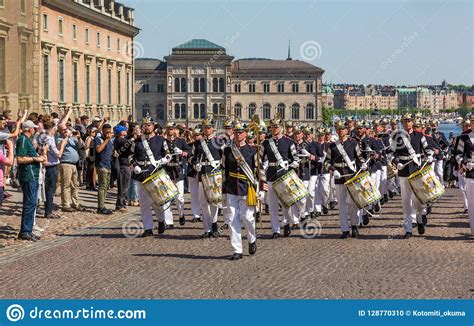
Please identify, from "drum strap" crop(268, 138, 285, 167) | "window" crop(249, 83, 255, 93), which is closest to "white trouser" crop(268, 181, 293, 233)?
"drum strap" crop(268, 138, 285, 167)

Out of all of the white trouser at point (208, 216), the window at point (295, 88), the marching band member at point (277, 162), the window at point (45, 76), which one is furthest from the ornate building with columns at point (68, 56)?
the window at point (295, 88)

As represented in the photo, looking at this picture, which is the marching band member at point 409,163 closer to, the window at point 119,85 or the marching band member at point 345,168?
the marching band member at point 345,168

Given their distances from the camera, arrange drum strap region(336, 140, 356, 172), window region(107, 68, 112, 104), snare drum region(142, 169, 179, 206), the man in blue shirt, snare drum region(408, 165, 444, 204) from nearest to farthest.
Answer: snare drum region(408, 165, 444, 204) < snare drum region(142, 169, 179, 206) < drum strap region(336, 140, 356, 172) < the man in blue shirt < window region(107, 68, 112, 104)

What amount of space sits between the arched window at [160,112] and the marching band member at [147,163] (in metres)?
140

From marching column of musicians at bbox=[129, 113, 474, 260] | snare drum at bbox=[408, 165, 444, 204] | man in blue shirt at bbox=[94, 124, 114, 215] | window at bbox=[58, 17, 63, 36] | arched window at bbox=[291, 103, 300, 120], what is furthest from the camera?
arched window at bbox=[291, 103, 300, 120]

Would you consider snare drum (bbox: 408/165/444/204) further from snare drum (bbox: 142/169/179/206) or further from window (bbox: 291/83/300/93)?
window (bbox: 291/83/300/93)

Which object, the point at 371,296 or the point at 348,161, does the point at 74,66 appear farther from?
the point at 371,296

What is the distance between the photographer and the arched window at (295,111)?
154875mm

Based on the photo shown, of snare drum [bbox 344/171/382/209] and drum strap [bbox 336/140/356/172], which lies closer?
snare drum [bbox 344/171/382/209]

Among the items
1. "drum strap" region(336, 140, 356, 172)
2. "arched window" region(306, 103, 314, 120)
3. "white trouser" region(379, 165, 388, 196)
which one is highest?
"arched window" region(306, 103, 314, 120)

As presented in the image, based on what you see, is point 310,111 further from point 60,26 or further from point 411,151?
point 411,151

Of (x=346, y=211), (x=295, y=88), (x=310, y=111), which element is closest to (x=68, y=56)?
(x=346, y=211)

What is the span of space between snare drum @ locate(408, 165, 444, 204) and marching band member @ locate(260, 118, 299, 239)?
1965 mm

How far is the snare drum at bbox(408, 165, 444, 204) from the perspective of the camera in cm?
1481
